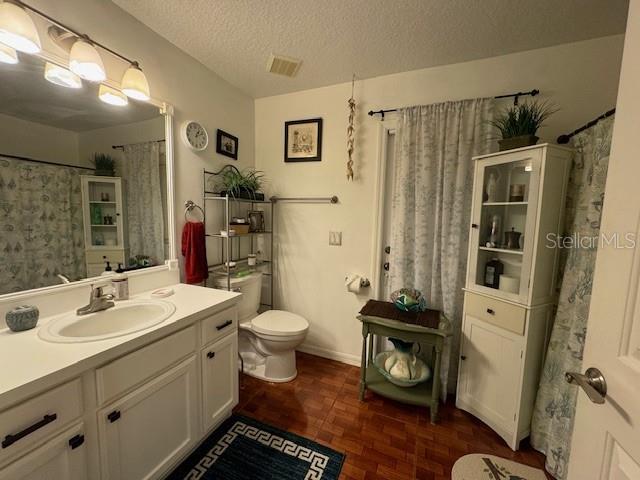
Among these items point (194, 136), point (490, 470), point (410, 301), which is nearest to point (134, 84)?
point (194, 136)

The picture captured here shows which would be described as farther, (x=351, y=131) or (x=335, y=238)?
(x=335, y=238)

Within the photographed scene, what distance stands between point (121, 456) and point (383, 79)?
2.71 metres

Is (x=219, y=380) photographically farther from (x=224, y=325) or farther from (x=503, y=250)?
(x=503, y=250)

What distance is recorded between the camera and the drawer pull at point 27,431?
0.70 metres

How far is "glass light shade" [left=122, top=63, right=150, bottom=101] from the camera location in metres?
1.39

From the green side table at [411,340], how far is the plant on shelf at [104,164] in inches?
69.0

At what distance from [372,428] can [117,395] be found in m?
1.42

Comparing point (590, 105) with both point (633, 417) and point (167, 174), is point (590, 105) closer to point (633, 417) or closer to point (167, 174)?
point (633, 417)

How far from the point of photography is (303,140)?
2404mm

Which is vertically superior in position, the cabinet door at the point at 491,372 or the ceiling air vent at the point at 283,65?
the ceiling air vent at the point at 283,65

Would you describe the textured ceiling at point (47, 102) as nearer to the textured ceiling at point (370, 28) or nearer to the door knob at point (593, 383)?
the textured ceiling at point (370, 28)

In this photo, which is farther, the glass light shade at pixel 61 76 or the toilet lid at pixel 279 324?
the toilet lid at pixel 279 324

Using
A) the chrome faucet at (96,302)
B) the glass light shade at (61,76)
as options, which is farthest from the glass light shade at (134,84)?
the chrome faucet at (96,302)

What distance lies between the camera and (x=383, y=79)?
2.10 metres
